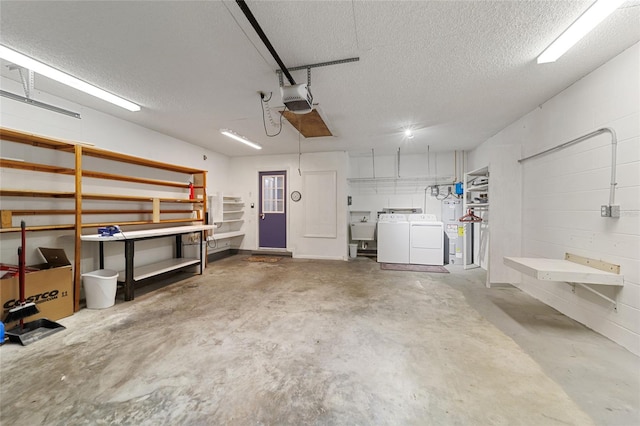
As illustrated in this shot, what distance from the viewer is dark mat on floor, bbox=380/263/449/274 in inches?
183

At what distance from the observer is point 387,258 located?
5344mm

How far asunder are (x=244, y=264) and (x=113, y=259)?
225cm

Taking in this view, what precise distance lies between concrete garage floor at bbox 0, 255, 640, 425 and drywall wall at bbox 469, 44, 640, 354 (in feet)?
0.86

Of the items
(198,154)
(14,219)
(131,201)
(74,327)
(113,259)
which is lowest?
(74,327)

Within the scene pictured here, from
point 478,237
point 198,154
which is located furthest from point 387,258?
point 198,154

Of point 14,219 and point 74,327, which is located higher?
point 14,219

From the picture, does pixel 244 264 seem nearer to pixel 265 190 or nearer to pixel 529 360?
pixel 265 190

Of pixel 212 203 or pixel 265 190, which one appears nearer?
pixel 212 203

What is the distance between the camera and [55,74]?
2.31 meters

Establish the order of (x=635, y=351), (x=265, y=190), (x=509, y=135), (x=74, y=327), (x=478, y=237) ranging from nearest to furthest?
1. (x=635, y=351)
2. (x=74, y=327)
3. (x=509, y=135)
4. (x=478, y=237)
5. (x=265, y=190)

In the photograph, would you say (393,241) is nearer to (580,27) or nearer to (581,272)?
(581,272)

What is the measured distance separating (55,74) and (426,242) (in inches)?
238

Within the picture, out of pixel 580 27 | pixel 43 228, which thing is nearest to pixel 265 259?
pixel 43 228

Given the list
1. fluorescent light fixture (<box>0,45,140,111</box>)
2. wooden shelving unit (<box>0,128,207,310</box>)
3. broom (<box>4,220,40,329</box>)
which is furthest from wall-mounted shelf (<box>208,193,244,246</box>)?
broom (<box>4,220,40,329</box>)
